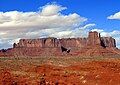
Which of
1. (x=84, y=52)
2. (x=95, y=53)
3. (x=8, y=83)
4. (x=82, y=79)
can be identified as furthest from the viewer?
(x=84, y=52)

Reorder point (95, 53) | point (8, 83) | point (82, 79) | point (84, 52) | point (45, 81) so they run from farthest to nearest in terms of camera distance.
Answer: point (84, 52) → point (95, 53) → point (82, 79) → point (45, 81) → point (8, 83)

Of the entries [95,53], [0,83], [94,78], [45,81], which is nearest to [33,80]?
[45,81]

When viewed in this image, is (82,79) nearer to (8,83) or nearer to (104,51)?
(8,83)

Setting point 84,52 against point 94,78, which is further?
point 84,52

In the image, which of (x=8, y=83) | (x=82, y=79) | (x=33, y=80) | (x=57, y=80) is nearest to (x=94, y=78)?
(x=82, y=79)

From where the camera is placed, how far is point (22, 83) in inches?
1254

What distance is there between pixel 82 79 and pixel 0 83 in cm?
847

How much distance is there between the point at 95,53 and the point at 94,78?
149985 mm

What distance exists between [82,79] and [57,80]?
2628 millimetres

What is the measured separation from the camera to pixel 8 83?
102ft

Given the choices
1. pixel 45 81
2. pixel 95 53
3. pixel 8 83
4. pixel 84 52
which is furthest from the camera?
pixel 84 52

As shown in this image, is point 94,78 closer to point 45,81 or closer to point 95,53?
point 45,81

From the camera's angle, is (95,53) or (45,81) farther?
(95,53)

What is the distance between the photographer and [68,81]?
1350 inches
